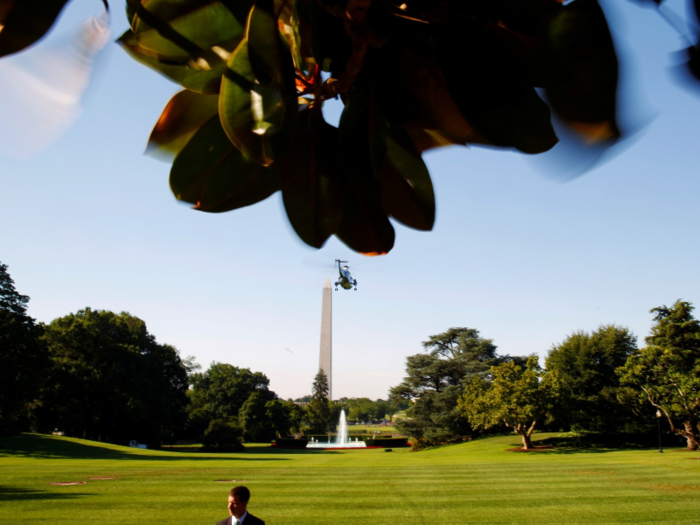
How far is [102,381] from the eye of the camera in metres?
37.0

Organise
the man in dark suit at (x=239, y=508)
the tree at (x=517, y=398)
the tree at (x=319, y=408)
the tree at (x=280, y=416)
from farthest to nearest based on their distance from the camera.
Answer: the tree at (x=319, y=408) < the tree at (x=280, y=416) < the tree at (x=517, y=398) < the man in dark suit at (x=239, y=508)

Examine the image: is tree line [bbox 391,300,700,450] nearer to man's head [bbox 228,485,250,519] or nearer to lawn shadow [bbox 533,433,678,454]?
lawn shadow [bbox 533,433,678,454]

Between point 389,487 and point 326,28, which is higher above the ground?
point 326,28

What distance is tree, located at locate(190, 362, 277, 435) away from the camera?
59.8 m

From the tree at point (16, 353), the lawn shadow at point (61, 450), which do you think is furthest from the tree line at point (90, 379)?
the lawn shadow at point (61, 450)

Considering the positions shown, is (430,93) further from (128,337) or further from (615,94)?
(128,337)

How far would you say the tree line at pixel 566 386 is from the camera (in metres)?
29.6

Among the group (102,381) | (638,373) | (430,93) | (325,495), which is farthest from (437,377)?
(430,93)

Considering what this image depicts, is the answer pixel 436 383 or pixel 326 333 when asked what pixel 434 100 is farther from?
pixel 326 333

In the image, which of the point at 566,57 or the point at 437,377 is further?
the point at 437,377

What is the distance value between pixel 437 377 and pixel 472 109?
4373 centimetres

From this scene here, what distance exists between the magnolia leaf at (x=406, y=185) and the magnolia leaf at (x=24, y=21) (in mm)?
320

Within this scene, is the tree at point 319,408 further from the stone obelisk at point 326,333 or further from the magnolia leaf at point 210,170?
the magnolia leaf at point 210,170

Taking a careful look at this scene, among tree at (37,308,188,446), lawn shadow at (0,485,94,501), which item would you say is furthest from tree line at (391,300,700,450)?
lawn shadow at (0,485,94,501)
